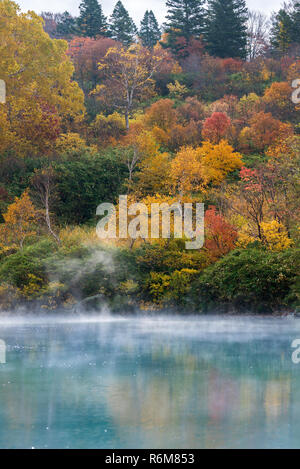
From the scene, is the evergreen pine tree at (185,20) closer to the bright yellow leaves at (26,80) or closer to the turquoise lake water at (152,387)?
the bright yellow leaves at (26,80)

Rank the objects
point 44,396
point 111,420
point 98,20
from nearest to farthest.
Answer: point 111,420 < point 44,396 < point 98,20

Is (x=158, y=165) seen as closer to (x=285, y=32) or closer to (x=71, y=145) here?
(x=71, y=145)

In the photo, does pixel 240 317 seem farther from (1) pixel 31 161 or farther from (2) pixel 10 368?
(1) pixel 31 161

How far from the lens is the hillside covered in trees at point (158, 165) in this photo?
20766 mm

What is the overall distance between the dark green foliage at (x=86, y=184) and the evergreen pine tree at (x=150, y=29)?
143ft

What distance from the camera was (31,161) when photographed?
32000mm

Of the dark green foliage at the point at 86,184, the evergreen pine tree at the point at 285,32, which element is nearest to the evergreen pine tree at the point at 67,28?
the evergreen pine tree at the point at 285,32

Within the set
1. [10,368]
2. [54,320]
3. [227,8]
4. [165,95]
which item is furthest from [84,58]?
[10,368]

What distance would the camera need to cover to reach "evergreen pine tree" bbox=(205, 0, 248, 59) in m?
56.6

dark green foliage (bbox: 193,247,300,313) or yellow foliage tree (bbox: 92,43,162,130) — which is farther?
yellow foliage tree (bbox: 92,43,162,130)

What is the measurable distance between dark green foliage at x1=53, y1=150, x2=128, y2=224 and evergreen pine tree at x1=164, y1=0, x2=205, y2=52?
104ft

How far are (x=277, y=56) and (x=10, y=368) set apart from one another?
5215 cm

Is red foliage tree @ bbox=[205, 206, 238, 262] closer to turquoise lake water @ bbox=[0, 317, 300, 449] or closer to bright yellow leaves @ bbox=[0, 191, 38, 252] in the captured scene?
turquoise lake water @ bbox=[0, 317, 300, 449]

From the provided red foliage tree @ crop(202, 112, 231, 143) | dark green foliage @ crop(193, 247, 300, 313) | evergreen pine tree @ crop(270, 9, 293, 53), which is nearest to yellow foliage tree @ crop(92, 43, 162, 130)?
red foliage tree @ crop(202, 112, 231, 143)
